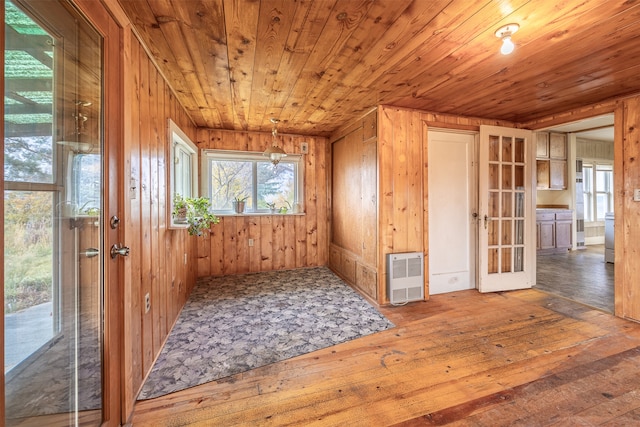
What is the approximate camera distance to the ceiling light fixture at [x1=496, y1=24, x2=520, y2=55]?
5.12 ft

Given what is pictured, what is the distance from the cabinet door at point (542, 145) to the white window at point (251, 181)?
16.9 ft

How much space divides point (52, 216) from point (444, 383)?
226 centimetres

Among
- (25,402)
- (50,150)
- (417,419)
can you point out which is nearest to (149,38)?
(50,150)

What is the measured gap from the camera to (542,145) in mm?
5566

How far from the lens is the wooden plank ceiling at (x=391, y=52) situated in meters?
1.44

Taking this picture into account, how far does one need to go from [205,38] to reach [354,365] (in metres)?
2.47

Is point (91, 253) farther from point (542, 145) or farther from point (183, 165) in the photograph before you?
point (542, 145)

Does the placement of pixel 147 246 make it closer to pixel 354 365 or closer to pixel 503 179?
pixel 354 365

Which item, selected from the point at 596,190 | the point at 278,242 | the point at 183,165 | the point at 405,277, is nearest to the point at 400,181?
the point at 405,277

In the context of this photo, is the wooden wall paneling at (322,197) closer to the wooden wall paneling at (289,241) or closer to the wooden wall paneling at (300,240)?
the wooden wall paneling at (300,240)

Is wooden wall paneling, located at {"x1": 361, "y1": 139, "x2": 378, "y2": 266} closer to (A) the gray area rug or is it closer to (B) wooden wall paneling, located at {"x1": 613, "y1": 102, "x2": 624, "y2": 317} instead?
(A) the gray area rug

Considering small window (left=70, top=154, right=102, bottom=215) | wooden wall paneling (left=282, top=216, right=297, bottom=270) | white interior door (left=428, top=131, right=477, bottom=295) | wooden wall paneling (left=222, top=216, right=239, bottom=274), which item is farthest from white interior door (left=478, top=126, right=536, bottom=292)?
small window (left=70, top=154, right=102, bottom=215)

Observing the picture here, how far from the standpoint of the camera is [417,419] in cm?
141

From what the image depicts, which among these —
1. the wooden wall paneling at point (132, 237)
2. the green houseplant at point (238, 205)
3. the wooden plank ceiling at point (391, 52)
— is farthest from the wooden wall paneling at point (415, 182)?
the wooden wall paneling at point (132, 237)
